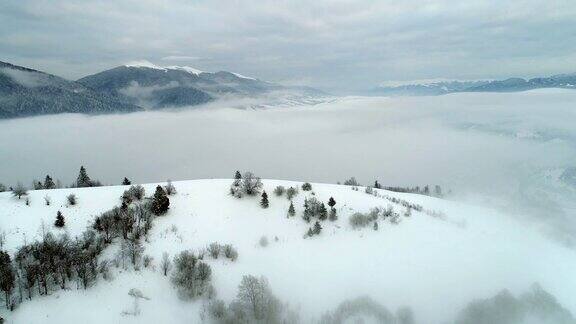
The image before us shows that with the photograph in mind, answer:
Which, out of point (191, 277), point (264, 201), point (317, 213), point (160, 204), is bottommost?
point (191, 277)

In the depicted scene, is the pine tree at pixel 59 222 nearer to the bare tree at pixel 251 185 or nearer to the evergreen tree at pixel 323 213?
the bare tree at pixel 251 185

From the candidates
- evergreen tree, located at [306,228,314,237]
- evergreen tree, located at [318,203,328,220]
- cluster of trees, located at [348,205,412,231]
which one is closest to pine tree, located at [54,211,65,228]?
evergreen tree, located at [306,228,314,237]

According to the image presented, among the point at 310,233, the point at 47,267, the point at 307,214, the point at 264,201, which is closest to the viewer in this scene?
the point at 47,267

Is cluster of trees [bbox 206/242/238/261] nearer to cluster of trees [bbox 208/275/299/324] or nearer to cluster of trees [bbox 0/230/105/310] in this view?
cluster of trees [bbox 208/275/299/324]

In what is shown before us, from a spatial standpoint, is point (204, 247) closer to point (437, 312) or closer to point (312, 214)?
point (312, 214)

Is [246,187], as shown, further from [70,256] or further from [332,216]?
[70,256]

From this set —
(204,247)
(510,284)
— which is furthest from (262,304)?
(510,284)

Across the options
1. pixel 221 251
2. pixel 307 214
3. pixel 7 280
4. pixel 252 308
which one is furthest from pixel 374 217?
pixel 7 280
